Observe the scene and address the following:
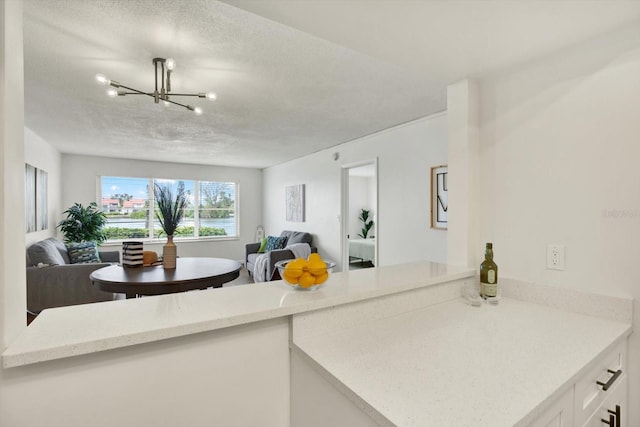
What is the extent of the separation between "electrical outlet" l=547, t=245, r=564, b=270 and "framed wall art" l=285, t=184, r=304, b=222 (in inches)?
181

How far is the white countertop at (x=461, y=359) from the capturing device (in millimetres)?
752

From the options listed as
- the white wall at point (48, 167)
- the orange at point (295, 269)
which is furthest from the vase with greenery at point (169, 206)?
the white wall at point (48, 167)

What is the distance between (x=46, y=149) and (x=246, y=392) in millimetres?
5567

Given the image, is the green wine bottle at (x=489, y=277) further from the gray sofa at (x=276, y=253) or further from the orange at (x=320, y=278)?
the gray sofa at (x=276, y=253)

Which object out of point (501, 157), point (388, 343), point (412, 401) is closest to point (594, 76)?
point (501, 157)

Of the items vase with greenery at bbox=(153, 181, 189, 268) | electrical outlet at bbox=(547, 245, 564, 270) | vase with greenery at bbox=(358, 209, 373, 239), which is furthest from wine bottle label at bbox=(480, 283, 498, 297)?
vase with greenery at bbox=(358, 209, 373, 239)

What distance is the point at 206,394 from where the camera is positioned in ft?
3.18

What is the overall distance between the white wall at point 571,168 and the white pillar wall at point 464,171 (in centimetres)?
5

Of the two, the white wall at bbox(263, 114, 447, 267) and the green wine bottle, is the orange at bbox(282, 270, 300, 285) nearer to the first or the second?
the green wine bottle

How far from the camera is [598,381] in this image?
3.58ft

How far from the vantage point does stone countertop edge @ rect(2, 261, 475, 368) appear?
77 cm

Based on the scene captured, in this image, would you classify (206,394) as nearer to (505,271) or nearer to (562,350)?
(562,350)

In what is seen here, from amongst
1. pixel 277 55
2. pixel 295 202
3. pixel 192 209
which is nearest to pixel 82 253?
pixel 192 209

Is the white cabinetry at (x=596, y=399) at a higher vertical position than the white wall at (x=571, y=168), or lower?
lower
